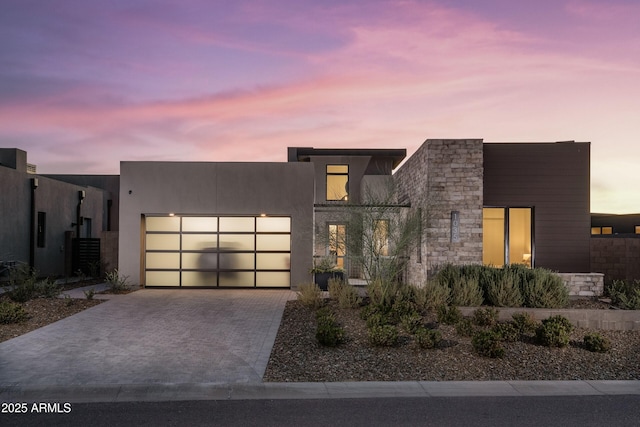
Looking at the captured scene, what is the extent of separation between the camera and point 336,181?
2105 cm

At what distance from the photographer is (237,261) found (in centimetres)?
1534

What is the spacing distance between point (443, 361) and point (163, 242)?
11585 millimetres

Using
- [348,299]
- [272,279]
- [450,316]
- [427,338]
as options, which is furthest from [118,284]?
[427,338]

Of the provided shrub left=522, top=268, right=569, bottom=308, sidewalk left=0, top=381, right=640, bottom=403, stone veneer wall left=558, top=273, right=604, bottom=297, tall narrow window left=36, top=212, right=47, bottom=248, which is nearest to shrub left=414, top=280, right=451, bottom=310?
shrub left=522, top=268, right=569, bottom=308

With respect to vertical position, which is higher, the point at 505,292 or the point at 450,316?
the point at 505,292

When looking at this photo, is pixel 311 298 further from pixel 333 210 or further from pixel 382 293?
pixel 333 210

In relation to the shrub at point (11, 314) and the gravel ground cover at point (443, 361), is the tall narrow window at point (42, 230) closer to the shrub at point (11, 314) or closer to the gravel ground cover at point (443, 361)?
the shrub at point (11, 314)

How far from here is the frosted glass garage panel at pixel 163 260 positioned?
1531 cm

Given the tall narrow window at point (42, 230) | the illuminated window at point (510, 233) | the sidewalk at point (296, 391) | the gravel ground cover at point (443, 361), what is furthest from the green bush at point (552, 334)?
the tall narrow window at point (42, 230)

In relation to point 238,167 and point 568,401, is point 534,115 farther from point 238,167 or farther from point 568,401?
point 568,401

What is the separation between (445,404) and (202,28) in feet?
34.4

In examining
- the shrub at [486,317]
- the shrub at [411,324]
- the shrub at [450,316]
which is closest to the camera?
the shrub at [411,324]

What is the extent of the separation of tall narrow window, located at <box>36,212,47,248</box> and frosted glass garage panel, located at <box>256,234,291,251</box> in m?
10.0

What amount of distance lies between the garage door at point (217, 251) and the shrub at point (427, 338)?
336 inches
